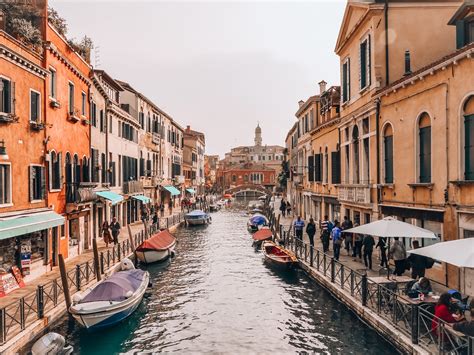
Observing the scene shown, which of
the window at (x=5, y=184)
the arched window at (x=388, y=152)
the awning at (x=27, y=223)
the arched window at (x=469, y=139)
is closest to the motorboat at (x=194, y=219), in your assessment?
the awning at (x=27, y=223)

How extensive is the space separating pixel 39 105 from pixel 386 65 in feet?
41.4

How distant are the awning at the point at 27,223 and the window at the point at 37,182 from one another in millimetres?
645

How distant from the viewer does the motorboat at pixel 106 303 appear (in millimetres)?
11000

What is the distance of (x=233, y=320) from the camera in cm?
1251

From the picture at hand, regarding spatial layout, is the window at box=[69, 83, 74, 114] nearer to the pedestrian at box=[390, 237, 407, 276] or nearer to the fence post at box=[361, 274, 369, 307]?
the fence post at box=[361, 274, 369, 307]

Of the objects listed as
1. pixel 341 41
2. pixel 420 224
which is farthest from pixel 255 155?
pixel 420 224

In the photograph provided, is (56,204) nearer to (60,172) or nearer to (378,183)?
(60,172)

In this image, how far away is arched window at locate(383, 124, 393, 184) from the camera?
51.6ft

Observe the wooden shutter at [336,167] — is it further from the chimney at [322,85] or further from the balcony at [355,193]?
the chimney at [322,85]

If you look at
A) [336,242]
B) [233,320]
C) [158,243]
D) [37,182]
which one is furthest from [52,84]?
[336,242]

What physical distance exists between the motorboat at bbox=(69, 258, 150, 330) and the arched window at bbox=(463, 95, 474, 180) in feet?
31.6

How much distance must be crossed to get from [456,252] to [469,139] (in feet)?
14.0

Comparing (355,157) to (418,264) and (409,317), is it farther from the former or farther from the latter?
(409,317)

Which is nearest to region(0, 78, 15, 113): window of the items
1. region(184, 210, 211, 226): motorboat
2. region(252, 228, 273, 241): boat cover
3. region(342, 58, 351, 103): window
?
region(342, 58, 351, 103): window
